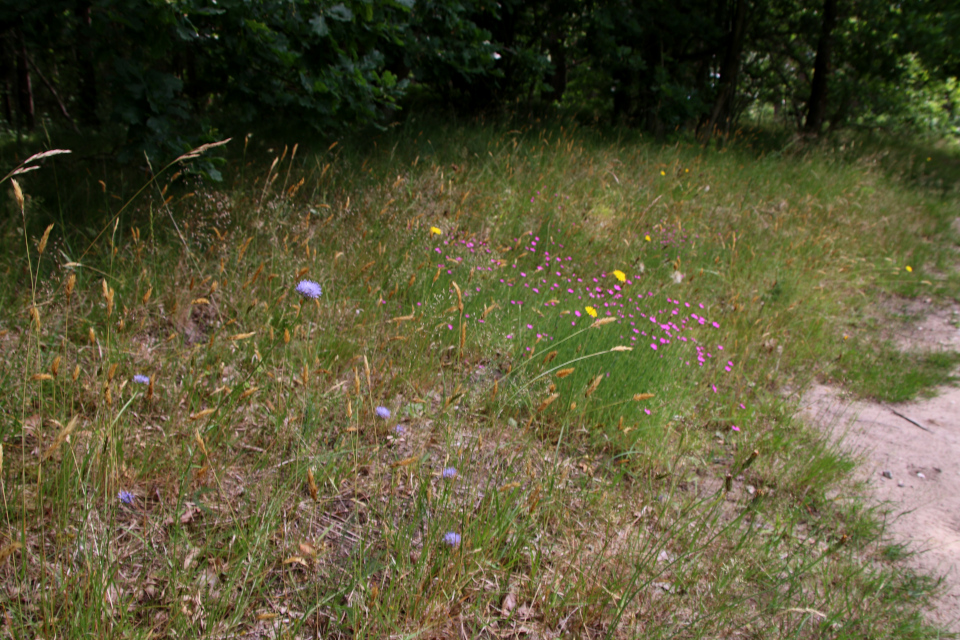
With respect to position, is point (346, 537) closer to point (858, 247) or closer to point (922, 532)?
point (922, 532)

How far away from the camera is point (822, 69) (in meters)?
10.7

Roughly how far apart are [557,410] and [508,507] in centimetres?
80

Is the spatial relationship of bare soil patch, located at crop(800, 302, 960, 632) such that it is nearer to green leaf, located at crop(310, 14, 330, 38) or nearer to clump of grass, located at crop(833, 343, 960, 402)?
clump of grass, located at crop(833, 343, 960, 402)

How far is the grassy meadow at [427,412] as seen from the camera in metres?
1.60

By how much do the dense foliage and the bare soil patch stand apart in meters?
3.50

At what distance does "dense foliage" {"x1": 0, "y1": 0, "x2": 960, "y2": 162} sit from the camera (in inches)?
127

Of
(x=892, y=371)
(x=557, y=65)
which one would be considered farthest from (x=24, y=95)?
(x=892, y=371)

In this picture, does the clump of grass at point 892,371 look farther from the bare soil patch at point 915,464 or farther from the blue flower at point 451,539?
the blue flower at point 451,539

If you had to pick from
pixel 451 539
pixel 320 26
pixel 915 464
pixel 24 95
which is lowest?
pixel 915 464

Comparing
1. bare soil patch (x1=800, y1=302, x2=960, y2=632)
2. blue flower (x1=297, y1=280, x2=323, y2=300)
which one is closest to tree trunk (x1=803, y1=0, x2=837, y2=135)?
bare soil patch (x1=800, y1=302, x2=960, y2=632)

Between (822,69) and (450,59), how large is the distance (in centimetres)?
868

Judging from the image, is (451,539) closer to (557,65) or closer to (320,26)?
(320,26)

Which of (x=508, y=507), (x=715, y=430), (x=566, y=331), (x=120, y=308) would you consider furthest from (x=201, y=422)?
(x=715, y=430)

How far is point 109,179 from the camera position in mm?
4172
